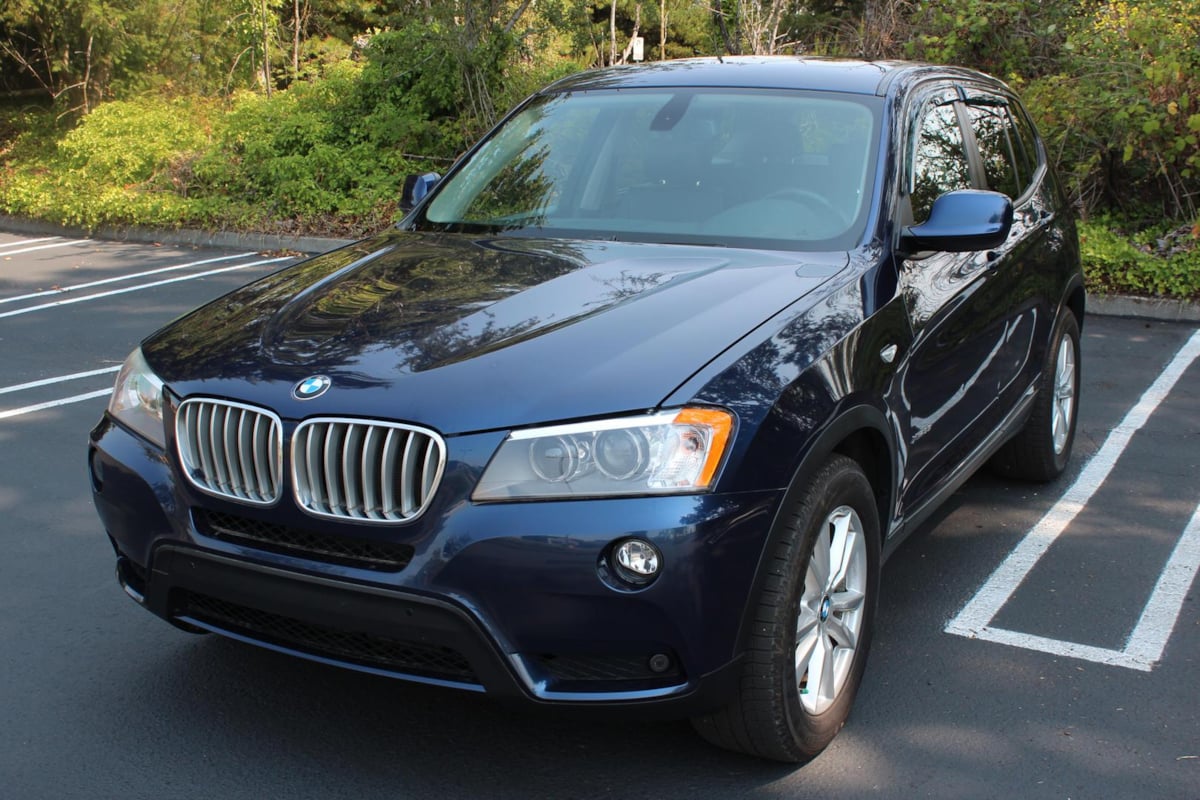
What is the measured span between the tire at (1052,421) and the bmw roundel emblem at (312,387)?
3.22 meters

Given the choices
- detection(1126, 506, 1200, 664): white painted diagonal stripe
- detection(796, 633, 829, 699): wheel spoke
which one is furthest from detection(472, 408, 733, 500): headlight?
detection(1126, 506, 1200, 664): white painted diagonal stripe

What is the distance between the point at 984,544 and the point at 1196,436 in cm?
214

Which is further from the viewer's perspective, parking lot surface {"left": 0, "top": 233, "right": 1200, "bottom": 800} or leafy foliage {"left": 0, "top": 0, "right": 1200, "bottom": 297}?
leafy foliage {"left": 0, "top": 0, "right": 1200, "bottom": 297}

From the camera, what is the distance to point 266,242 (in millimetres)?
13969

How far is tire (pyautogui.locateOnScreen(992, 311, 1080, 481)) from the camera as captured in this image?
5297 mm

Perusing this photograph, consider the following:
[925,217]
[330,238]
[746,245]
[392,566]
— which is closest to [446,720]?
[392,566]

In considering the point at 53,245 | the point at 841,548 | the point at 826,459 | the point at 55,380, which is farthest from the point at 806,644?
the point at 53,245

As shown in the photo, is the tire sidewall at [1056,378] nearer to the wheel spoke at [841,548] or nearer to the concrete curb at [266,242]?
the wheel spoke at [841,548]

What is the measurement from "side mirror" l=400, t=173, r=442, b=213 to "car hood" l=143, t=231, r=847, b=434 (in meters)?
0.82

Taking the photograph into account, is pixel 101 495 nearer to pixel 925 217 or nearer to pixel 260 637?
pixel 260 637

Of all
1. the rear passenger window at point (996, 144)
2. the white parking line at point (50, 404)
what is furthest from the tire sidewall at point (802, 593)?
the white parking line at point (50, 404)

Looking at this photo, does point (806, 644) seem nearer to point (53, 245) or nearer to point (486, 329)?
point (486, 329)

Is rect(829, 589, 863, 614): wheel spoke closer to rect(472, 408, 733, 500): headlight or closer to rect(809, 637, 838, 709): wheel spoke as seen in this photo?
rect(809, 637, 838, 709): wheel spoke

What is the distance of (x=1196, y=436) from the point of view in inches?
251
